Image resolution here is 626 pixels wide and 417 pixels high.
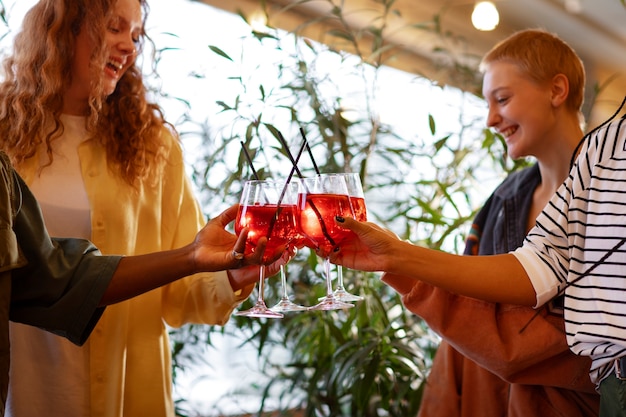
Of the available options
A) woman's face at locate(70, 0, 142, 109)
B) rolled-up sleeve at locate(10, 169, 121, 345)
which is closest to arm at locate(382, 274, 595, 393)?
rolled-up sleeve at locate(10, 169, 121, 345)

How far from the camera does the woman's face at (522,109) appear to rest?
91.2 inches

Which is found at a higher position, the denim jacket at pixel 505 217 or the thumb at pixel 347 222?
the denim jacket at pixel 505 217

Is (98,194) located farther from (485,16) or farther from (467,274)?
(485,16)

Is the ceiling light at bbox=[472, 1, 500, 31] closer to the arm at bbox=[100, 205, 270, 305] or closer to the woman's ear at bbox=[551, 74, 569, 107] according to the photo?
the woman's ear at bbox=[551, 74, 569, 107]

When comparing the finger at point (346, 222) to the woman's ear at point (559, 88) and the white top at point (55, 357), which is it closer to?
the white top at point (55, 357)

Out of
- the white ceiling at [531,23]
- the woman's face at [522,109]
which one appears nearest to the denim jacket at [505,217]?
the woman's face at [522,109]

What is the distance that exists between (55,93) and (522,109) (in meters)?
1.36

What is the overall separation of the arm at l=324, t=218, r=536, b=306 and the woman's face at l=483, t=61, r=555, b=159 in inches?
25.0

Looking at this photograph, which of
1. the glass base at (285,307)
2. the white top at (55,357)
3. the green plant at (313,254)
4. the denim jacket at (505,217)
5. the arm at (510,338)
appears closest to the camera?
the glass base at (285,307)

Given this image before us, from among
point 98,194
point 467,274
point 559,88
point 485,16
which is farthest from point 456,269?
point 485,16

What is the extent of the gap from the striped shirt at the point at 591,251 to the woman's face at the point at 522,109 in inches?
21.1

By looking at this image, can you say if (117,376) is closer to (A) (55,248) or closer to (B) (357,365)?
(A) (55,248)

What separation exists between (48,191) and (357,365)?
4.42 feet

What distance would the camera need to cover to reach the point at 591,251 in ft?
5.41
